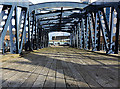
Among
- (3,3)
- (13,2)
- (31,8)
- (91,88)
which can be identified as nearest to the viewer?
(91,88)

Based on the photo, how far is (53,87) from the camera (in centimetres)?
227

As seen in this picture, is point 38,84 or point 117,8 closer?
point 38,84

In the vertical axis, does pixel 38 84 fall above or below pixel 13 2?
below

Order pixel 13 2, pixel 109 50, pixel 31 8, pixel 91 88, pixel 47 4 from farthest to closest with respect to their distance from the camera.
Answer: pixel 47 4
pixel 31 8
pixel 109 50
pixel 13 2
pixel 91 88

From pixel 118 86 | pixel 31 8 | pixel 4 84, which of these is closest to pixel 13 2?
Answer: pixel 31 8

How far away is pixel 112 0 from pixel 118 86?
6.82 metres

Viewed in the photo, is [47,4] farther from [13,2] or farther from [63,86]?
[63,86]

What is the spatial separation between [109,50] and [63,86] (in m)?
6.66

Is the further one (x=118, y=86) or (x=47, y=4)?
(x=47, y=4)

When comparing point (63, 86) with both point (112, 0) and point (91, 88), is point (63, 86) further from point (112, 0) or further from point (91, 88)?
point (112, 0)

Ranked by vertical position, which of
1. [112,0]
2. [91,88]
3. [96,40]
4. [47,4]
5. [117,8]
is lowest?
[91,88]

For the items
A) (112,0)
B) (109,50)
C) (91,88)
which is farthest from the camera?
(109,50)

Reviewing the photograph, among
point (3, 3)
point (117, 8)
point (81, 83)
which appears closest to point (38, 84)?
point (81, 83)

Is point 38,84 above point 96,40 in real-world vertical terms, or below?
below
